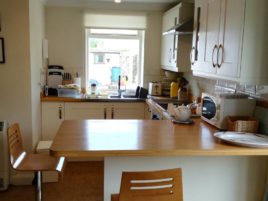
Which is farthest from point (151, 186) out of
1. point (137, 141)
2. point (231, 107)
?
point (231, 107)

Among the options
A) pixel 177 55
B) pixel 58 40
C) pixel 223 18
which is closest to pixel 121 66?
pixel 58 40

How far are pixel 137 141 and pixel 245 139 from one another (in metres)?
0.68

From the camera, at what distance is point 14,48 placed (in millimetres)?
3137

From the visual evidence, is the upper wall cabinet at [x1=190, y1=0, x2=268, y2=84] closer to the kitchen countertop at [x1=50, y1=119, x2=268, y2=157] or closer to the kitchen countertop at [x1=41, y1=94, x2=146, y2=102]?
the kitchen countertop at [x1=50, y1=119, x2=268, y2=157]

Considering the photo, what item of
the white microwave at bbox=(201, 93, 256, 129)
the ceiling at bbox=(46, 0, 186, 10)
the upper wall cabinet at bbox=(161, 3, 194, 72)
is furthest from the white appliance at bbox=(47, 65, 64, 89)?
the white microwave at bbox=(201, 93, 256, 129)

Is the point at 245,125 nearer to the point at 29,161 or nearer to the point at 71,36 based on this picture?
the point at 29,161

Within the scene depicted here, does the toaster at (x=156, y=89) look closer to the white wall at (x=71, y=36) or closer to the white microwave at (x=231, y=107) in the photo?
the white wall at (x=71, y=36)

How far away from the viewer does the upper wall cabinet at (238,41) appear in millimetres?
1841

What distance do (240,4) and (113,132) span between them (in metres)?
1.16

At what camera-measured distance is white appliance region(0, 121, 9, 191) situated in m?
3.03

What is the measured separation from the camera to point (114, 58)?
4664 millimetres

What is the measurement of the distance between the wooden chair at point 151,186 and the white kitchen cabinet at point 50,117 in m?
2.60

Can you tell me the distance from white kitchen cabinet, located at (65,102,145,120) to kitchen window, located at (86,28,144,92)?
640 mm

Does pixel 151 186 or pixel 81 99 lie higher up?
pixel 81 99
